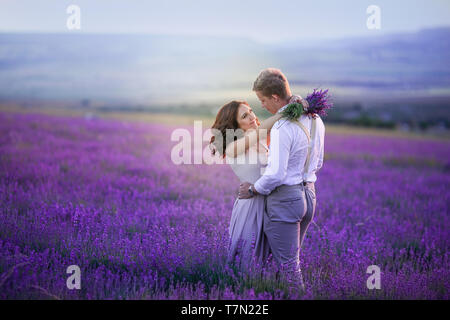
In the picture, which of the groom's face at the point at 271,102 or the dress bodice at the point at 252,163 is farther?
the dress bodice at the point at 252,163

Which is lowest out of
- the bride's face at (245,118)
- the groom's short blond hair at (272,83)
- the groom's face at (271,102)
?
the bride's face at (245,118)

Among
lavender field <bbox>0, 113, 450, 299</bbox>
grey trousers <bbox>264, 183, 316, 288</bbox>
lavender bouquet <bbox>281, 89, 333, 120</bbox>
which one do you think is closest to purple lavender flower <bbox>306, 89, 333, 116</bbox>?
lavender bouquet <bbox>281, 89, 333, 120</bbox>

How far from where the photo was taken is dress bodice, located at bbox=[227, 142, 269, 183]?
331 centimetres

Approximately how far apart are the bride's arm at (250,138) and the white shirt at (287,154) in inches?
6.4

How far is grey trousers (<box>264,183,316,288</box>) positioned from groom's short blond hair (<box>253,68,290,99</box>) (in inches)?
30.0

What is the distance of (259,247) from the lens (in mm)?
3389

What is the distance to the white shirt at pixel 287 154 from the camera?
2.91 m

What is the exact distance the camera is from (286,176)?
307 cm

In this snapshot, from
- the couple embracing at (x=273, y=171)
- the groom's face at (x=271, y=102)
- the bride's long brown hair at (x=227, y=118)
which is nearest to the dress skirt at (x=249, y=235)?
the couple embracing at (x=273, y=171)

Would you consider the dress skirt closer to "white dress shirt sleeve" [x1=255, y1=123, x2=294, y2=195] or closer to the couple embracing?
the couple embracing

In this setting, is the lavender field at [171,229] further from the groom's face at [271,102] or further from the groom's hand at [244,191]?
the groom's face at [271,102]

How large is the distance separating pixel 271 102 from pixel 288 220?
97cm

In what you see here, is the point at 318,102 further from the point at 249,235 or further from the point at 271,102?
the point at 249,235
